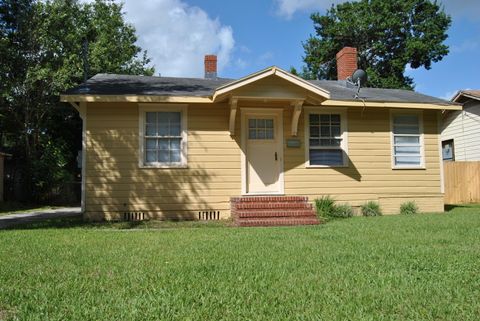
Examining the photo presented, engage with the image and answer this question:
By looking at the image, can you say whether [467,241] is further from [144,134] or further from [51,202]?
[51,202]

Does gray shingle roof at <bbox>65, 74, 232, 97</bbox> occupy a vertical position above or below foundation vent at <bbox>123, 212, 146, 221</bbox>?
above

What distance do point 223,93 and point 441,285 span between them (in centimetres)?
746

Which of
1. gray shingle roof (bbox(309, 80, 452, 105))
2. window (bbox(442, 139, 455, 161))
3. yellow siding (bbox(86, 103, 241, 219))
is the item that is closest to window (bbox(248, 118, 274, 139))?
yellow siding (bbox(86, 103, 241, 219))

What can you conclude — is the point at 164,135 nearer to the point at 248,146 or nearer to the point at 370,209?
the point at 248,146

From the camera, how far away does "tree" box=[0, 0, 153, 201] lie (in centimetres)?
1978

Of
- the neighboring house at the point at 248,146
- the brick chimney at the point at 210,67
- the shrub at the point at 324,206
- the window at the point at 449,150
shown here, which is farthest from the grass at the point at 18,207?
the window at the point at 449,150

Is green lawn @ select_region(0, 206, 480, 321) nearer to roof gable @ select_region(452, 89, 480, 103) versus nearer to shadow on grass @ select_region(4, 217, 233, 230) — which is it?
shadow on grass @ select_region(4, 217, 233, 230)

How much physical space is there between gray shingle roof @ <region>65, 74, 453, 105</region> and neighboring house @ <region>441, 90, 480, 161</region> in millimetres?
7485

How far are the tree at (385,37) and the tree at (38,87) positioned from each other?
67.6ft

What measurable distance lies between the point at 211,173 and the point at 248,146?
1.23m

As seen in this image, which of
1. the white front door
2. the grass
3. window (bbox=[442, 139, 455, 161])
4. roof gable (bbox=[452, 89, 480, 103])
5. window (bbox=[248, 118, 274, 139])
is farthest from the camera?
window (bbox=[442, 139, 455, 161])

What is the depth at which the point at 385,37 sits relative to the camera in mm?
35469

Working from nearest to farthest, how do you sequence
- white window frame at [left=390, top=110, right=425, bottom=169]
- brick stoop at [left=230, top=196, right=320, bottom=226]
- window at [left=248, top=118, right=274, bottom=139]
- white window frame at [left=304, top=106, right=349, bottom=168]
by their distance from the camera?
1. brick stoop at [left=230, top=196, right=320, bottom=226]
2. window at [left=248, top=118, right=274, bottom=139]
3. white window frame at [left=304, top=106, right=349, bottom=168]
4. white window frame at [left=390, top=110, right=425, bottom=169]

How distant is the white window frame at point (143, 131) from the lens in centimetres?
1122
